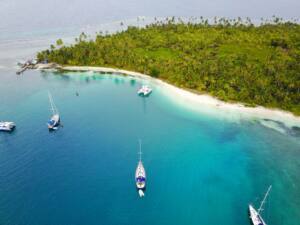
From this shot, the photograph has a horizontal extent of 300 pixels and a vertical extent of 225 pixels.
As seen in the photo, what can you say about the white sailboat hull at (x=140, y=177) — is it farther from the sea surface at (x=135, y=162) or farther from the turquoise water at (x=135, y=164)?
the sea surface at (x=135, y=162)

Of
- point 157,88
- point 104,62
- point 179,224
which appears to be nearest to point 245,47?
point 157,88

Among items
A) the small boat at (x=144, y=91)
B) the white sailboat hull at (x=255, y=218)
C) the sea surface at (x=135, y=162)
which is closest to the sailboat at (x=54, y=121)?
the sea surface at (x=135, y=162)

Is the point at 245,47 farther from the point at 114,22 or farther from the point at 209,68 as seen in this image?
the point at 114,22

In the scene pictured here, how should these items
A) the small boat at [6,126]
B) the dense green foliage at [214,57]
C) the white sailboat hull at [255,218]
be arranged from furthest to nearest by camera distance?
the dense green foliage at [214,57] < the small boat at [6,126] < the white sailboat hull at [255,218]

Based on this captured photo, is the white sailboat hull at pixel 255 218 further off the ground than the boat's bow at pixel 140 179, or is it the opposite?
the boat's bow at pixel 140 179

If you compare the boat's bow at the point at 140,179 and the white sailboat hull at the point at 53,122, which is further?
the white sailboat hull at the point at 53,122

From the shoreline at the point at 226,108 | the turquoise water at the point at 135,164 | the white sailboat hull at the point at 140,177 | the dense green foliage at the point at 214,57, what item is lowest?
the turquoise water at the point at 135,164
